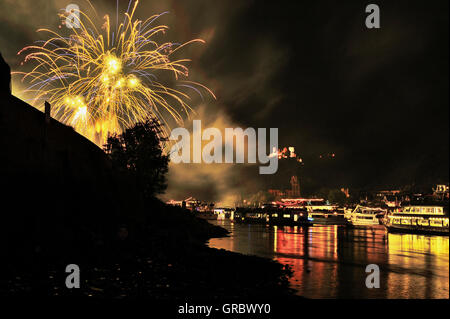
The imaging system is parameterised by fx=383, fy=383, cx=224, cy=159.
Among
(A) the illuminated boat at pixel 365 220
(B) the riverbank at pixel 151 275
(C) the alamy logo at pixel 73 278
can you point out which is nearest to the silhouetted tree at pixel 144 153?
(B) the riverbank at pixel 151 275

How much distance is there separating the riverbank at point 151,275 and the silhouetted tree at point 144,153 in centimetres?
3346

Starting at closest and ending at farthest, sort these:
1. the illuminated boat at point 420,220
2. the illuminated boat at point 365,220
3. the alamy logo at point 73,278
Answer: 1. the alamy logo at point 73,278
2. the illuminated boat at point 420,220
3. the illuminated boat at point 365,220

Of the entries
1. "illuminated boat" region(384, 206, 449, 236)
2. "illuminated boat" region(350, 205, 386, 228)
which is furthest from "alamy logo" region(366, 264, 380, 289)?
"illuminated boat" region(350, 205, 386, 228)

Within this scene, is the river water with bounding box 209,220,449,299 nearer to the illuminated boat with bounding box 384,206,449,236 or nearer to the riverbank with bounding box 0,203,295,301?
the riverbank with bounding box 0,203,295,301

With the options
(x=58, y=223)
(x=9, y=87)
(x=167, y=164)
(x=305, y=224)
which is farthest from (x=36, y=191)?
(x=305, y=224)

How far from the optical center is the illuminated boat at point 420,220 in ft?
339

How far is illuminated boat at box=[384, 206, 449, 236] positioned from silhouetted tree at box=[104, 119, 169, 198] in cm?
7240

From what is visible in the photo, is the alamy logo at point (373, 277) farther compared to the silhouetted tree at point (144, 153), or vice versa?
the silhouetted tree at point (144, 153)

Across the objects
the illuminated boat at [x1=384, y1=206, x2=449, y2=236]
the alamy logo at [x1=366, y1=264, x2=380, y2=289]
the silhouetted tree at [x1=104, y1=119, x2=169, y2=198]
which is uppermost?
the silhouetted tree at [x1=104, y1=119, x2=169, y2=198]

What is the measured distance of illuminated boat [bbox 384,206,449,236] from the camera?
103m

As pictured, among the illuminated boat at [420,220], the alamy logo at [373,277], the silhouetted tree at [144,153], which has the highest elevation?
the silhouetted tree at [144,153]

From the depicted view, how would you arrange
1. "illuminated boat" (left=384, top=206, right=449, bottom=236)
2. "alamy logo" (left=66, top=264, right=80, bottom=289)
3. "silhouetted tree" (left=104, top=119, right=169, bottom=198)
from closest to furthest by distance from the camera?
"alamy logo" (left=66, top=264, right=80, bottom=289) → "silhouetted tree" (left=104, top=119, right=169, bottom=198) → "illuminated boat" (left=384, top=206, right=449, bottom=236)

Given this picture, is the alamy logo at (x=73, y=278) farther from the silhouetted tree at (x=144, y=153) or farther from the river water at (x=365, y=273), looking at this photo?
the silhouetted tree at (x=144, y=153)

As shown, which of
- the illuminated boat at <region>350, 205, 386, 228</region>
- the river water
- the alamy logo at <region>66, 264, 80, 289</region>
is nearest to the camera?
the alamy logo at <region>66, 264, 80, 289</region>
